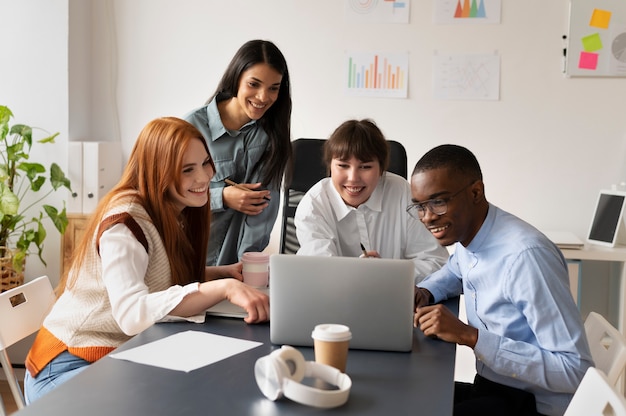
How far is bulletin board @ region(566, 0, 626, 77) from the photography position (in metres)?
3.74

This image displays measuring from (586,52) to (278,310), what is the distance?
2.78 m

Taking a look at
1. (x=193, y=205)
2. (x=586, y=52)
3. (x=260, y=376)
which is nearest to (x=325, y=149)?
(x=193, y=205)

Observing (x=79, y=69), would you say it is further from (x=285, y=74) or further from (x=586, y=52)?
(x=586, y=52)

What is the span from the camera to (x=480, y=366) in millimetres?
1867

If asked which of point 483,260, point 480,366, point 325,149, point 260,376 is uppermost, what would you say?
point 325,149

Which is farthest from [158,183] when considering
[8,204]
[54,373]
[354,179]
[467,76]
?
[467,76]

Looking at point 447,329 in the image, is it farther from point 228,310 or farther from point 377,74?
point 377,74

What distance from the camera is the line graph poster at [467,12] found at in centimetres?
383

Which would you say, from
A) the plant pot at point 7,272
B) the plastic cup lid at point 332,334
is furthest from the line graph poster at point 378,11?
the plastic cup lid at point 332,334

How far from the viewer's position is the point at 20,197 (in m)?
3.66

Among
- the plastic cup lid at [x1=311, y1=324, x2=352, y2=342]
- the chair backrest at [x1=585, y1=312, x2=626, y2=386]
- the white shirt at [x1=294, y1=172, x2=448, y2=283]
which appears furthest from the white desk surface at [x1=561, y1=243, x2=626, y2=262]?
the plastic cup lid at [x1=311, y1=324, x2=352, y2=342]

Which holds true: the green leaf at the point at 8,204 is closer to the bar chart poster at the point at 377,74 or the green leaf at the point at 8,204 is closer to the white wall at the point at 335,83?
the white wall at the point at 335,83

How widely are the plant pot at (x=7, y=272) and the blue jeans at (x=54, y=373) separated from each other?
67.1 inches

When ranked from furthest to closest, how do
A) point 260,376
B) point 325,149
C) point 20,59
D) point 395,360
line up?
point 20,59, point 325,149, point 395,360, point 260,376
